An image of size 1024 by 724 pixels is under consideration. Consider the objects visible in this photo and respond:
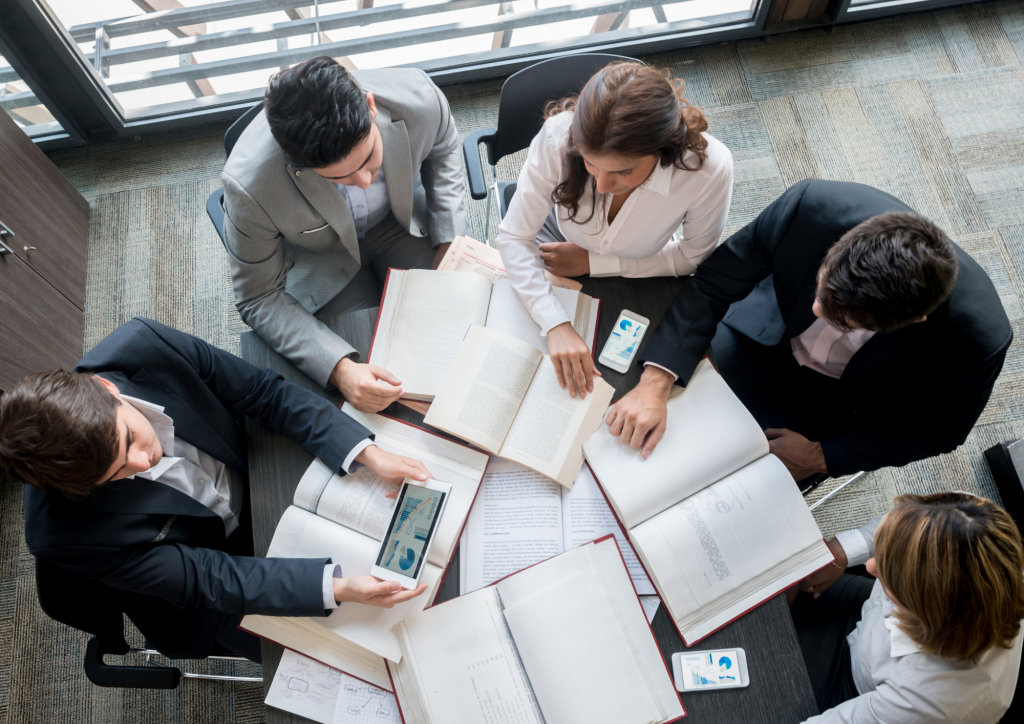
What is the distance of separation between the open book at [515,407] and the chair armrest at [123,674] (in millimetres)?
903

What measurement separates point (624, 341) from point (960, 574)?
81 cm

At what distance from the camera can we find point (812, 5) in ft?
9.72

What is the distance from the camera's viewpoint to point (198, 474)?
1.55 m

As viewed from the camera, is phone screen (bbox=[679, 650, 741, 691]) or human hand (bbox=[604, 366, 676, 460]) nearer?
phone screen (bbox=[679, 650, 741, 691])


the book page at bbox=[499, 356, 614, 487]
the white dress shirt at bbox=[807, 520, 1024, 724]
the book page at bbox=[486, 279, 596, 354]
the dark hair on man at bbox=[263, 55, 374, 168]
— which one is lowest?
the white dress shirt at bbox=[807, 520, 1024, 724]

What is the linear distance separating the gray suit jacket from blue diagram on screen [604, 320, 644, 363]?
64 cm

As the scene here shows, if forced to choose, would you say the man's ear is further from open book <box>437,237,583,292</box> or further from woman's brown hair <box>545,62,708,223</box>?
woman's brown hair <box>545,62,708,223</box>

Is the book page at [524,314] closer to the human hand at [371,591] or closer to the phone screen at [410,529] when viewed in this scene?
the phone screen at [410,529]

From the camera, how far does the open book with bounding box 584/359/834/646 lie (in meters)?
1.35

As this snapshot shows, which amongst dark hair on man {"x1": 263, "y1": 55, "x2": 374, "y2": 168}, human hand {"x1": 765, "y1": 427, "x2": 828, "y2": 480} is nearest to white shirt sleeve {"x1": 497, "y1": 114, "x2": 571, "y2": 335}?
dark hair on man {"x1": 263, "y1": 55, "x2": 374, "y2": 168}

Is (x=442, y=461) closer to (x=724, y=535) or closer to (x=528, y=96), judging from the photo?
(x=724, y=535)

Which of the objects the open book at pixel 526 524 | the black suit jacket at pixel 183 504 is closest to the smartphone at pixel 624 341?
the open book at pixel 526 524

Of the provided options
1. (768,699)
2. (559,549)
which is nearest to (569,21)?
(559,549)

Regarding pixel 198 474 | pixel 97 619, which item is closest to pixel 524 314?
pixel 198 474
